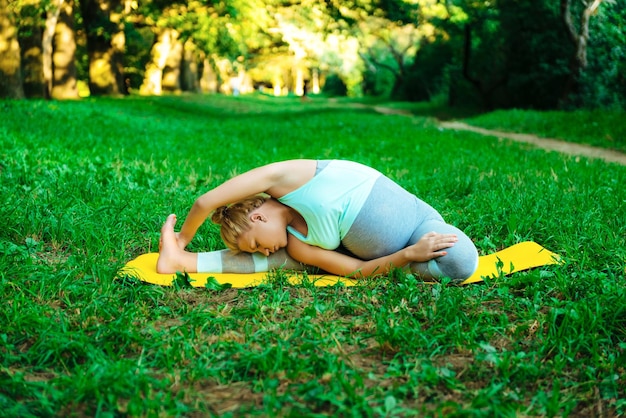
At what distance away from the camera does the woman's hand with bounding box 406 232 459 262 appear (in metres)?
3.51

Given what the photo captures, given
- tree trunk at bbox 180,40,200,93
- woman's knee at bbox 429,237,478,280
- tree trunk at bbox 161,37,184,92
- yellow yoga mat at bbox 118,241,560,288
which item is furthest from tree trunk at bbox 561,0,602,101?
tree trunk at bbox 180,40,200,93

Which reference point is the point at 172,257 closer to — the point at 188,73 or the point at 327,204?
the point at 327,204

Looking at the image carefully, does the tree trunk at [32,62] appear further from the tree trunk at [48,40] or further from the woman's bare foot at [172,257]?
the woman's bare foot at [172,257]

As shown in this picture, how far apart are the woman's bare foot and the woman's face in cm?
38

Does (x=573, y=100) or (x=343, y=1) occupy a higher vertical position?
(x=343, y=1)

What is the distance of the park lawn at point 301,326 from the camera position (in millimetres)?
2246

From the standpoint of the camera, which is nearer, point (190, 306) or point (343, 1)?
point (190, 306)

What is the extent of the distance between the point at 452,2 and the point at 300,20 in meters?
21.2

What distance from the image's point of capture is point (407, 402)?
2.26m

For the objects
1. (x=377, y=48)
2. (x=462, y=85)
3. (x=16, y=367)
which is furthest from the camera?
(x=377, y=48)

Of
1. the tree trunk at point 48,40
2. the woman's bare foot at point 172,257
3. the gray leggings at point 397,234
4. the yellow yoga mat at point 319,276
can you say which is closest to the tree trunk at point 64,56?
the tree trunk at point 48,40

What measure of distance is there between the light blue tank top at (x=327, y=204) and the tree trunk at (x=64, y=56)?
16676 millimetres

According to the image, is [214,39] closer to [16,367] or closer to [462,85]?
[462,85]

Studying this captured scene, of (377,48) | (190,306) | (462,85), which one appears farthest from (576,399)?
(377,48)
